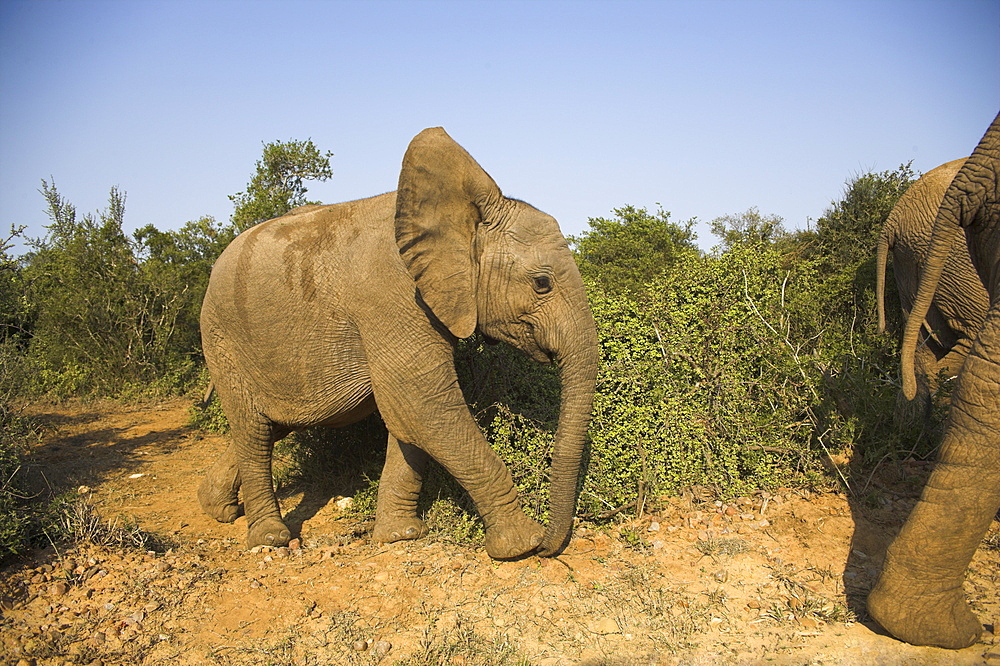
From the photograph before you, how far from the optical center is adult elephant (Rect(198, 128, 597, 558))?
16.1 feet

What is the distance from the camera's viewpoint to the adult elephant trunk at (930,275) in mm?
4055

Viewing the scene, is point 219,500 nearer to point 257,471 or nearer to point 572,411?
point 257,471

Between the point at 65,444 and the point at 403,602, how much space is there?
6.67 meters

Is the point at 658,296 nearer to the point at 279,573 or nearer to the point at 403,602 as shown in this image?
the point at 403,602

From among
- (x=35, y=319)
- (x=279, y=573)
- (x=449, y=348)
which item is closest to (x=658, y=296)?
(x=449, y=348)

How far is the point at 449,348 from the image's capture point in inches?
208

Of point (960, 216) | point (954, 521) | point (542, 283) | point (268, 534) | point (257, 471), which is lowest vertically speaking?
point (268, 534)

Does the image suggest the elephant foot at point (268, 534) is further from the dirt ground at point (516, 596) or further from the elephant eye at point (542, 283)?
the elephant eye at point (542, 283)

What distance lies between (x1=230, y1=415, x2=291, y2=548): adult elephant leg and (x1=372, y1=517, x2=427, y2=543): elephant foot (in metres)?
0.84

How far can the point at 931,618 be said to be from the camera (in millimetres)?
3713

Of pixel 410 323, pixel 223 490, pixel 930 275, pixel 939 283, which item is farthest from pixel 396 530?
pixel 939 283

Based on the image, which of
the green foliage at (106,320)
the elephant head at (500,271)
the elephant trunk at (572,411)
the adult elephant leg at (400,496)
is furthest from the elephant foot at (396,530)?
the green foliage at (106,320)

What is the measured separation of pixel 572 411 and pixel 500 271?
1.10 m

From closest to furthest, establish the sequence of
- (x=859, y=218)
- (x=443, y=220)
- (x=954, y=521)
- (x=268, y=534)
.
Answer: (x=954, y=521)
(x=443, y=220)
(x=268, y=534)
(x=859, y=218)
